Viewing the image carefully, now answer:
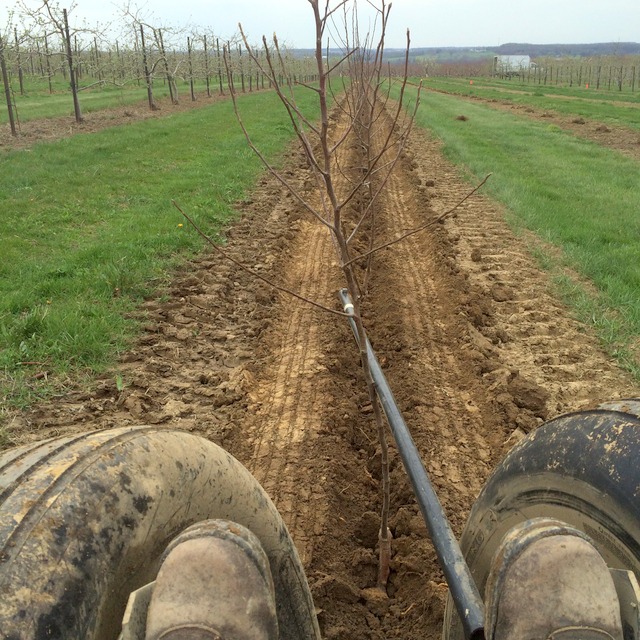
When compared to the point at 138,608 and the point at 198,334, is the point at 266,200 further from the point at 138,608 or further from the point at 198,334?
the point at 138,608

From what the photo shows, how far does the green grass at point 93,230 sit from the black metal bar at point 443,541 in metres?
2.68

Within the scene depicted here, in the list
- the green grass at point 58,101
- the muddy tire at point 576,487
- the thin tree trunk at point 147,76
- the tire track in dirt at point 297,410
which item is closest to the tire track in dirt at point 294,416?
the tire track in dirt at point 297,410

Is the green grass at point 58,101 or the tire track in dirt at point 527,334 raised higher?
the green grass at point 58,101

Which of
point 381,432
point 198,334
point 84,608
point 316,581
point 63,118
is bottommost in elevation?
point 316,581

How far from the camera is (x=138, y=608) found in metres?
1.21

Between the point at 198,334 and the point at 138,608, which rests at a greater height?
the point at 138,608

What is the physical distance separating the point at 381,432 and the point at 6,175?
1025 centimetres

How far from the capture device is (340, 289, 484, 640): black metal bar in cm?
160

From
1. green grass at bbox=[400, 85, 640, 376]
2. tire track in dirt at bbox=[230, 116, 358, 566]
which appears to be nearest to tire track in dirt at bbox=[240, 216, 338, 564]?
tire track in dirt at bbox=[230, 116, 358, 566]

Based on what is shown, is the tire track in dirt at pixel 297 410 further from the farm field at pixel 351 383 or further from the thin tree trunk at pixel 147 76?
the thin tree trunk at pixel 147 76

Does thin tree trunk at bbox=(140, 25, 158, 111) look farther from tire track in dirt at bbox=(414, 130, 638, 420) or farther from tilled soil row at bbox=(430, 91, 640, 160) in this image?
tire track in dirt at bbox=(414, 130, 638, 420)

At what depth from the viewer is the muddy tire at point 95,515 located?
1.14 m

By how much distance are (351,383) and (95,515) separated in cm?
320

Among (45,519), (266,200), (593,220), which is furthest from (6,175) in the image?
(45,519)
